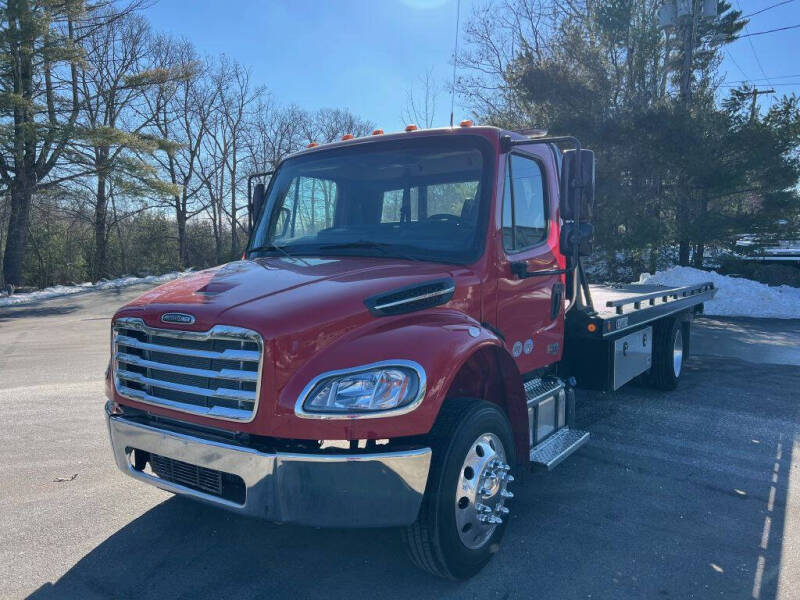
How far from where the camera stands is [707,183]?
53.0 feet

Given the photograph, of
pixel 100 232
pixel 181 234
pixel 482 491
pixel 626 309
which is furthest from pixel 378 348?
pixel 181 234

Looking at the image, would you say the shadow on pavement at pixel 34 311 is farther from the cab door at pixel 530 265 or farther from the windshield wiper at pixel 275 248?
the cab door at pixel 530 265

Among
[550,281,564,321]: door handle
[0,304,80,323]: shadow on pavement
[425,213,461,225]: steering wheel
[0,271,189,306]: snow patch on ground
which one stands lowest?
[0,304,80,323]: shadow on pavement

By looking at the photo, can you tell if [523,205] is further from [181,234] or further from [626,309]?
[181,234]

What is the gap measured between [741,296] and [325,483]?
52.0 feet

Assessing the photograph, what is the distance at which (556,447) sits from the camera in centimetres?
414

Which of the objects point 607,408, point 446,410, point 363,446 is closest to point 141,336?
point 363,446

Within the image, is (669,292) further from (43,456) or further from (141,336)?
(43,456)

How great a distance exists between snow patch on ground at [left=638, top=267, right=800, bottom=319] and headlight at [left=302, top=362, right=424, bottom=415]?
13406 millimetres

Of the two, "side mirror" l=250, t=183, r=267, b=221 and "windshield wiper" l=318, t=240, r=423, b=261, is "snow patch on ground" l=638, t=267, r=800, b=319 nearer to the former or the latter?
"side mirror" l=250, t=183, r=267, b=221

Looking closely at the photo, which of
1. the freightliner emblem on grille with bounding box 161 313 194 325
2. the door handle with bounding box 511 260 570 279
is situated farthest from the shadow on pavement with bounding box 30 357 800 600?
the door handle with bounding box 511 260 570 279

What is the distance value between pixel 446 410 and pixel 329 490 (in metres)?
0.75

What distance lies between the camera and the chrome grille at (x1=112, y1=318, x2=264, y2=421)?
2744 mm

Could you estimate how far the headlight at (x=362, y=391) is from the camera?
268cm
